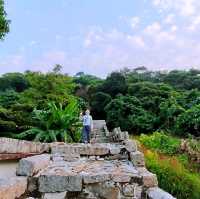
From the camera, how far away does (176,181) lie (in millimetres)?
11008

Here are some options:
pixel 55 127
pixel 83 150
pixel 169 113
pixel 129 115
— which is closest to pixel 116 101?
pixel 129 115

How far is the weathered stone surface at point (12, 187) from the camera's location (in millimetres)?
5893

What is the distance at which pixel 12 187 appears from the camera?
20.5ft

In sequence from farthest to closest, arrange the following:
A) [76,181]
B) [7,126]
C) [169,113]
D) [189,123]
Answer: [169,113], [189,123], [7,126], [76,181]

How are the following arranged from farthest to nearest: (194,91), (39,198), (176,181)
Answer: (194,91), (176,181), (39,198)

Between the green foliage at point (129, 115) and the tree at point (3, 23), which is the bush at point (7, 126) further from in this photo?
the green foliage at point (129, 115)

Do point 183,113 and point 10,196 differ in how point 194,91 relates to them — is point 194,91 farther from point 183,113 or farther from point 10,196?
point 10,196

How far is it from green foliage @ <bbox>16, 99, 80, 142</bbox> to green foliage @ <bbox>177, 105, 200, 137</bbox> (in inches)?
462

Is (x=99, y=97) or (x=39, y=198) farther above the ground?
(x=99, y=97)

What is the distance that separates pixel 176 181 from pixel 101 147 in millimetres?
1865

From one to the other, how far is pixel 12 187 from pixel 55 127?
30.3ft

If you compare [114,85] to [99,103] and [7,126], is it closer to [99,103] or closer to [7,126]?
[99,103]

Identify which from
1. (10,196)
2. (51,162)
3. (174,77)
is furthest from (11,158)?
(174,77)

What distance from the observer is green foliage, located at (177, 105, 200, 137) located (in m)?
26.5
